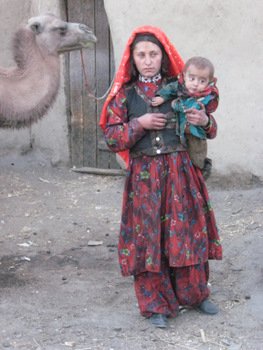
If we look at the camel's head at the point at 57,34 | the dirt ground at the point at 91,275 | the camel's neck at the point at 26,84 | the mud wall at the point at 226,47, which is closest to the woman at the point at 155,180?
the dirt ground at the point at 91,275

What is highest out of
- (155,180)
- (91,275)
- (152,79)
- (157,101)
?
(152,79)

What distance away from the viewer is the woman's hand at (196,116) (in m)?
4.04

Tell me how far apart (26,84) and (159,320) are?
6.97ft

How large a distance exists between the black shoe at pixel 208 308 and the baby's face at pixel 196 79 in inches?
56.8

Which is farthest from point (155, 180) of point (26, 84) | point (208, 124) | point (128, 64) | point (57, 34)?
point (57, 34)

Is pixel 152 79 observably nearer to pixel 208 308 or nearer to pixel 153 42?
pixel 153 42

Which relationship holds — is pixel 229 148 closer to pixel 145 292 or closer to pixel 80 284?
pixel 80 284

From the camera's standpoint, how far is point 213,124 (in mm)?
4199

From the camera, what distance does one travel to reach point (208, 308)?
183 inches

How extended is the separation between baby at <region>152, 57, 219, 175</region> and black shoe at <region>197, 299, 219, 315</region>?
1005mm

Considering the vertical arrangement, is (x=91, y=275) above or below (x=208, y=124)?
below

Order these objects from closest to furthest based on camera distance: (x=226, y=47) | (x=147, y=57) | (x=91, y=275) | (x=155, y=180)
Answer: (x=147, y=57), (x=155, y=180), (x=91, y=275), (x=226, y=47)

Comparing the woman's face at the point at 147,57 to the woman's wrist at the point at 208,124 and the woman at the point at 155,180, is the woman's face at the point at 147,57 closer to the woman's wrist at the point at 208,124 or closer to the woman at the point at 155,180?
the woman at the point at 155,180

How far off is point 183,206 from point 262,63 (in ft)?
11.0
